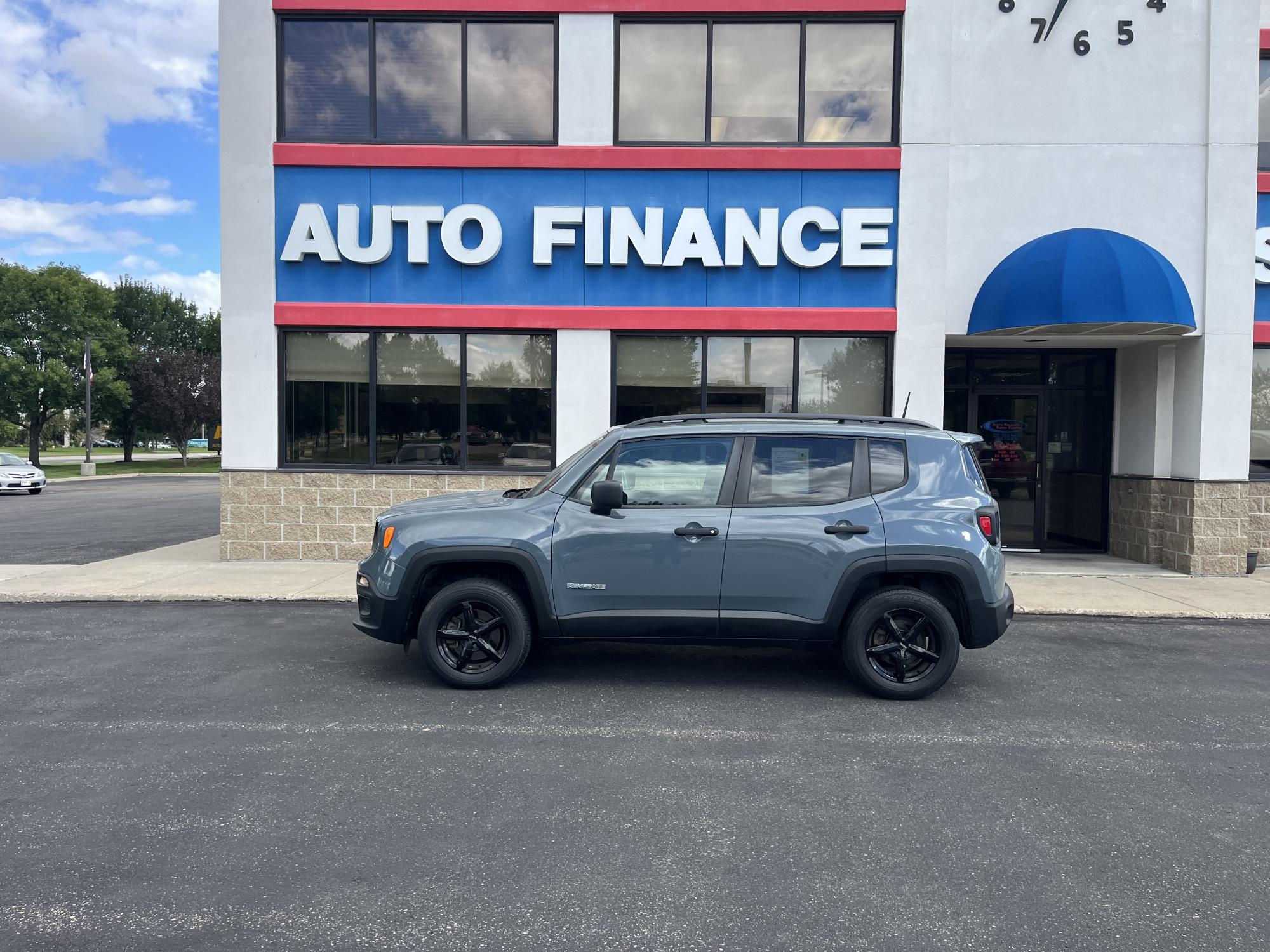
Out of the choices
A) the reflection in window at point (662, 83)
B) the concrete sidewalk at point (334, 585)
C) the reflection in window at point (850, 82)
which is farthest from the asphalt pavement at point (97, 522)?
the reflection in window at point (850, 82)

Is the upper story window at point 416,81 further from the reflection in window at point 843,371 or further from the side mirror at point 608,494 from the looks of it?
the side mirror at point 608,494

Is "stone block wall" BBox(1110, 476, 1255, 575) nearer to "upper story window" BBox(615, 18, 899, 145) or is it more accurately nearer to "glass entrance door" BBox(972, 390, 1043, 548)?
"glass entrance door" BBox(972, 390, 1043, 548)

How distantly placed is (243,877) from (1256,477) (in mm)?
13123

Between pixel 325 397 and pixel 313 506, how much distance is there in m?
1.52

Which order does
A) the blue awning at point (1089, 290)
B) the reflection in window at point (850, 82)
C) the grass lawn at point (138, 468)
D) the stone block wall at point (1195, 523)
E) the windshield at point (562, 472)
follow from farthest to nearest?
the grass lawn at point (138, 468), the reflection in window at point (850, 82), the stone block wall at point (1195, 523), the blue awning at point (1089, 290), the windshield at point (562, 472)

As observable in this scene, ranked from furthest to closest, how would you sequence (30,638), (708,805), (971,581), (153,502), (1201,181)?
(153,502), (1201,181), (30,638), (971,581), (708,805)

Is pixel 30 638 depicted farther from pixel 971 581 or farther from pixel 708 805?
pixel 971 581

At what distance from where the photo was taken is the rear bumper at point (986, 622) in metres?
5.48

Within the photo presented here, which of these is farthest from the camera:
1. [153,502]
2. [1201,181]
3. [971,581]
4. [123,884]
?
[153,502]

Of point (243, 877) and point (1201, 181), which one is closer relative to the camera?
point (243, 877)

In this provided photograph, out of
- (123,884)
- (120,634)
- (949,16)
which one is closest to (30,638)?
(120,634)

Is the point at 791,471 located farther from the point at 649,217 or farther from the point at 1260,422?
the point at 1260,422

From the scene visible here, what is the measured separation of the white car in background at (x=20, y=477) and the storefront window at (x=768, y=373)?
2514 cm

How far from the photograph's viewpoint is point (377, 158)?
1113cm
